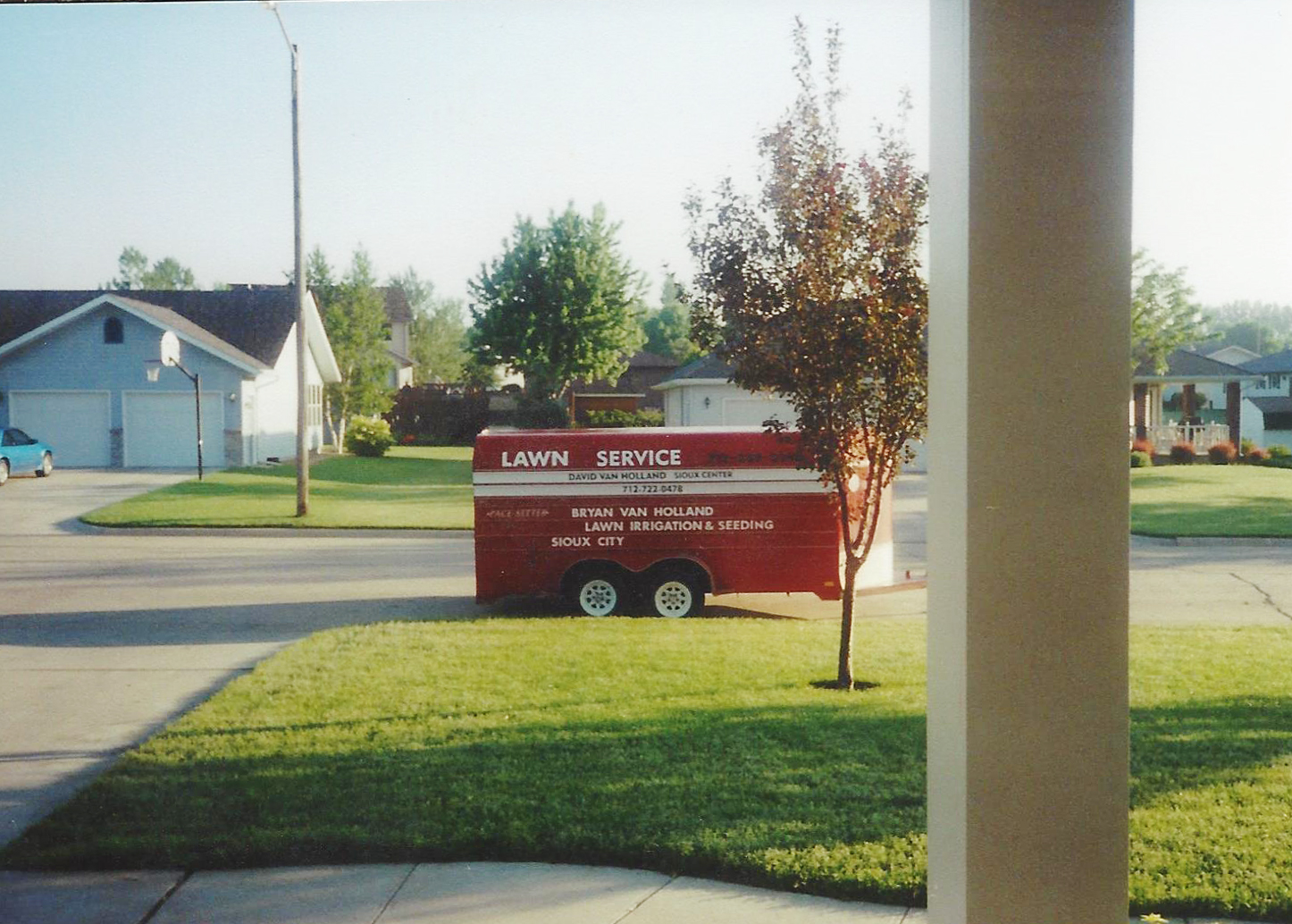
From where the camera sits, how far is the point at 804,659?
10.1 metres

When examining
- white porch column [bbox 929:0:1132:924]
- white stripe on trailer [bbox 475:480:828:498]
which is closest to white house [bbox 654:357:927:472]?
white stripe on trailer [bbox 475:480:828:498]

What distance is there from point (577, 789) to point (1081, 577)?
3726 mm

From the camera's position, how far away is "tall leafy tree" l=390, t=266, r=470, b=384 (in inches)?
2542

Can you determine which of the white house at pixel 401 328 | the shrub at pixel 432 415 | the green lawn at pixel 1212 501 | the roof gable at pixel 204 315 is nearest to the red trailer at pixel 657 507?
the green lawn at pixel 1212 501

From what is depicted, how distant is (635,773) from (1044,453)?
13.0ft

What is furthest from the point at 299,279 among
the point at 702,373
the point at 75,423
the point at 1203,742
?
the point at 1203,742

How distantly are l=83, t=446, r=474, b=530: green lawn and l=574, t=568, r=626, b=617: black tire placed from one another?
8.63m

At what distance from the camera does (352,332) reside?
4219 cm

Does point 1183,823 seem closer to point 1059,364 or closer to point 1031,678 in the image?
point 1031,678

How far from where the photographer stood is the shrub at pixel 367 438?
129ft

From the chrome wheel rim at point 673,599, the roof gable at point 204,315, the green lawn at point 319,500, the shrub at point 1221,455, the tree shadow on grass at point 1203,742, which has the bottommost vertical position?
the tree shadow on grass at point 1203,742

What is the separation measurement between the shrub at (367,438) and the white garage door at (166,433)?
25.4 ft

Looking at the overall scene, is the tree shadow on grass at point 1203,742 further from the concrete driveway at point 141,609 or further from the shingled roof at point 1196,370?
the shingled roof at point 1196,370

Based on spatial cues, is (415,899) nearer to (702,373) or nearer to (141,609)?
(141,609)
